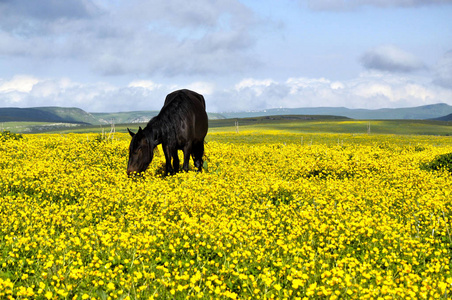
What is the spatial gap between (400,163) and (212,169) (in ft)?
31.5

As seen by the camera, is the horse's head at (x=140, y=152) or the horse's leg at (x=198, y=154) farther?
the horse's leg at (x=198, y=154)

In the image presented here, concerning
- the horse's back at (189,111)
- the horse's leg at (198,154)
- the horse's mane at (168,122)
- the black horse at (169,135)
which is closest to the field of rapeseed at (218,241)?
the black horse at (169,135)

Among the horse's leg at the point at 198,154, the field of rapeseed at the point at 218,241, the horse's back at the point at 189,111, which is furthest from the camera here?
the horse's leg at the point at 198,154

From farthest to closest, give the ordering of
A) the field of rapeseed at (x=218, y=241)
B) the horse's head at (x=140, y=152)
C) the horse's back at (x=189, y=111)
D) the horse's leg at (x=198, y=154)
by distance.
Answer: the horse's leg at (x=198, y=154)
the horse's back at (x=189, y=111)
the horse's head at (x=140, y=152)
the field of rapeseed at (x=218, y=241)

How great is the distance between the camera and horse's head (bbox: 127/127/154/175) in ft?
37.3

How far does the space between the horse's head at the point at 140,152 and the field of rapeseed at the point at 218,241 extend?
1.75 feet

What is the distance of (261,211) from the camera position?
8.41m

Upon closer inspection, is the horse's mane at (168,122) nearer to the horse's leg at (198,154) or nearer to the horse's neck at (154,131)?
the horse's neck at (154,131)

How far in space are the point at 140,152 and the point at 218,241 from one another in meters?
6.62

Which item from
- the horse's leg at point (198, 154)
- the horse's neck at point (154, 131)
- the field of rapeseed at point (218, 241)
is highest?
the horse's neck at point (154, 131)

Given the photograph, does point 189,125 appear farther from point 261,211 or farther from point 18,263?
point 18,263

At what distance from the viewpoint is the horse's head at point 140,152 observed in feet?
37.3

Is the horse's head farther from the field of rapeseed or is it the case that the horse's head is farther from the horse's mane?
the field of rapeseed

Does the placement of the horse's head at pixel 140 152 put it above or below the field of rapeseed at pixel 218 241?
above
